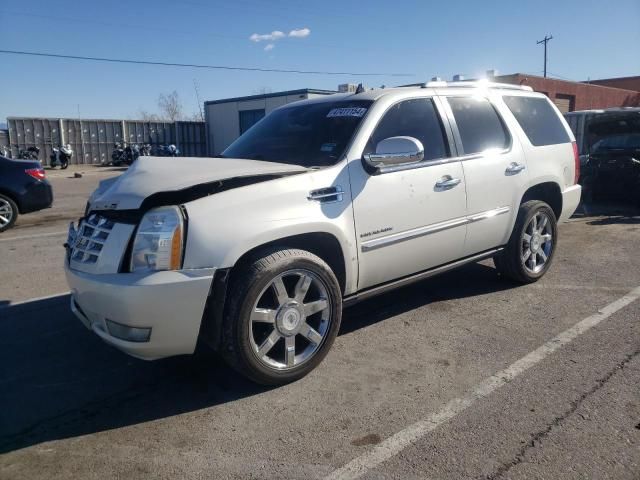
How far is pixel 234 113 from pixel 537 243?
2968 centimetres

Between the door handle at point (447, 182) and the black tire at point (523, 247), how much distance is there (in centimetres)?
108

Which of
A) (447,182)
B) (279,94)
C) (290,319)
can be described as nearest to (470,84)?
(447,182)

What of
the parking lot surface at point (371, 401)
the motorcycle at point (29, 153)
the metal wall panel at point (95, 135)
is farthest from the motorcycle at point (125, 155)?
the parking lot surface at point (371, 401)

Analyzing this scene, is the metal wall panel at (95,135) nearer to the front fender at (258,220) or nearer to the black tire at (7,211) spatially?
the black tire at (7,211)

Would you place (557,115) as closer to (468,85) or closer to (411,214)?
(468,85)

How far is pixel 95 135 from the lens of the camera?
31.0 m

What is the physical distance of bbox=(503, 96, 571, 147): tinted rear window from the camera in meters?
5.22

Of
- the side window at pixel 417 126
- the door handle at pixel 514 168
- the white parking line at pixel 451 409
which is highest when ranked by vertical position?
the side window at pixel 417 126

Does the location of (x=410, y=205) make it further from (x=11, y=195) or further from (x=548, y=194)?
(x=11, y=195)

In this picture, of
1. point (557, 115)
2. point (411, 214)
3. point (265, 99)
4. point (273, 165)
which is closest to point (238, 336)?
point (273, 165)

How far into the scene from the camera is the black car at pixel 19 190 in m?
9.19

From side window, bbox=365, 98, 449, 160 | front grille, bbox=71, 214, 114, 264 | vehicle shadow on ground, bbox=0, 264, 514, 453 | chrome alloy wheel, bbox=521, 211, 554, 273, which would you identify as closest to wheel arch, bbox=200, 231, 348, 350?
vehicle shadow on ground, bbox=0, 264, 514, 453

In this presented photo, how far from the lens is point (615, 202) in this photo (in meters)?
9.98

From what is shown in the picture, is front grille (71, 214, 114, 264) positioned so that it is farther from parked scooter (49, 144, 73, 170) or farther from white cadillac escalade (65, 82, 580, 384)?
parked scooter (49, 144, 73, 170)
